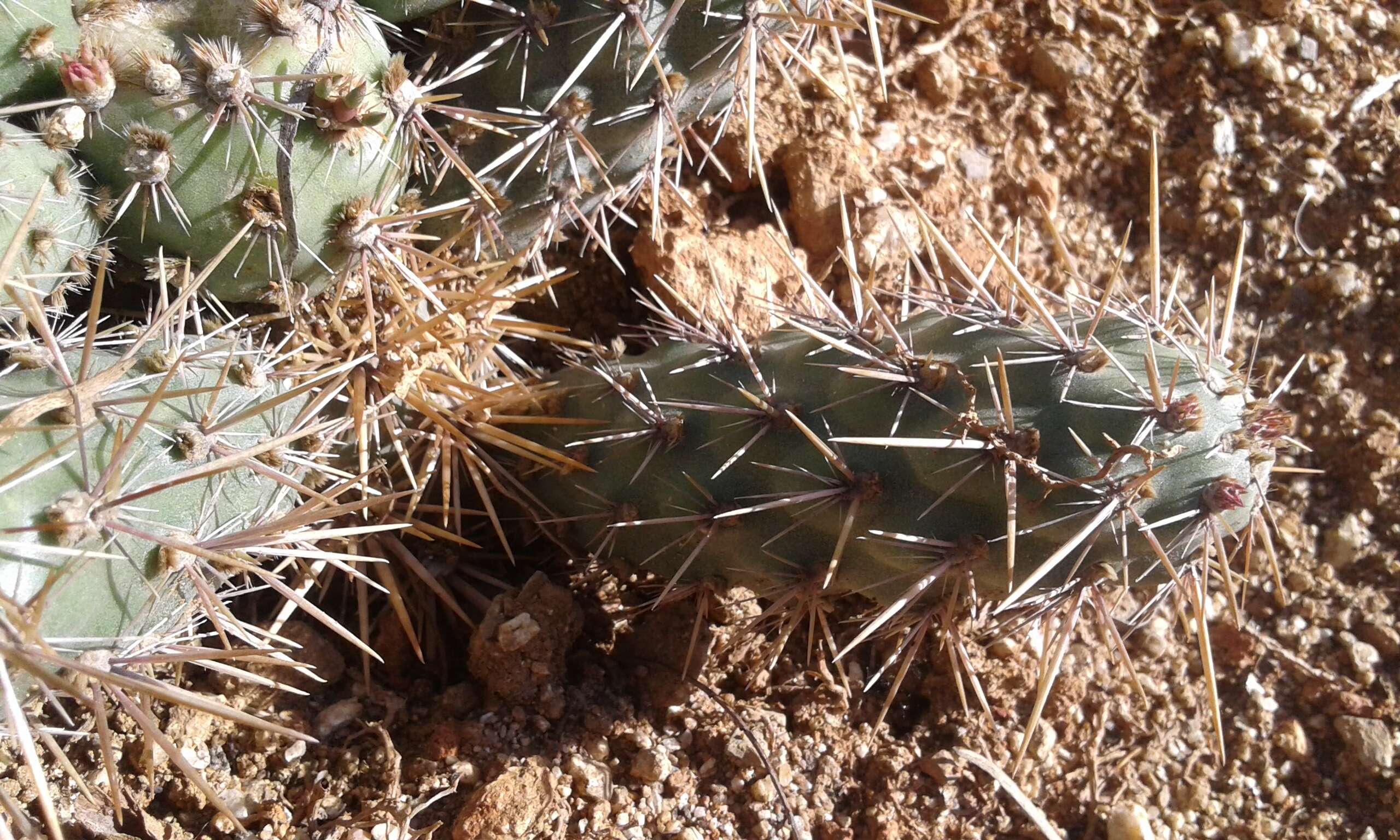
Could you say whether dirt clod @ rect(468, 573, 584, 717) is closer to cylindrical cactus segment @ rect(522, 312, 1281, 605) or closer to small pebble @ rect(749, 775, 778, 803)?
cylindrical cactus segment @ rect(522, 312, 1281, 605)

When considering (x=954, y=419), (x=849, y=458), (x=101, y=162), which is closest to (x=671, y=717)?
(x=849, y=458)

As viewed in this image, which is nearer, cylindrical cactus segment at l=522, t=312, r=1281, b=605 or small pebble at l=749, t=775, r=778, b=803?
cylindrical cactus segment at l=522, t=312, r=1281, b=605

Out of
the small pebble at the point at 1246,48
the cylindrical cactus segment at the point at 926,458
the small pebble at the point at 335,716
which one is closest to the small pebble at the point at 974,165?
the small pebble at the point at 1246,48

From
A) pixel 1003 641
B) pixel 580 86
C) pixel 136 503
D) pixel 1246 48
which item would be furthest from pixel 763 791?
pixel 1246 48

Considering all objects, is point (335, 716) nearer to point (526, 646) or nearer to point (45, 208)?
point (526, 646)

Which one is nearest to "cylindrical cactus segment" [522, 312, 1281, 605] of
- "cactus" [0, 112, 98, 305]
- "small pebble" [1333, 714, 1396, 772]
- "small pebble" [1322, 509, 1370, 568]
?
"cactus" [0, 112, 98, 305]

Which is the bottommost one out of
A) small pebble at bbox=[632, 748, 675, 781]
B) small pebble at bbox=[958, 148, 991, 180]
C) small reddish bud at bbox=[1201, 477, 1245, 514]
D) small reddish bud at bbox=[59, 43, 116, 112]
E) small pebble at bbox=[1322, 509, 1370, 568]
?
small pebble at bbox=[632, 748, 675, 781]

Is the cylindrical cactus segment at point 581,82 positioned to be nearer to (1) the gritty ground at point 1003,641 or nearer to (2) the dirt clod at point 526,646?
(1) the gritty ground at point 1003,641

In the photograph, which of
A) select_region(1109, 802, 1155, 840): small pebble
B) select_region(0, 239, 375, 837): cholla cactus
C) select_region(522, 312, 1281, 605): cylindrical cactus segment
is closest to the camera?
select_region(0, 239, 375, 837): cholla cactus
